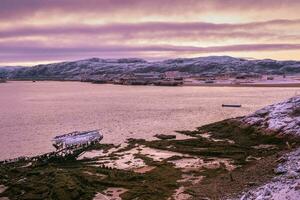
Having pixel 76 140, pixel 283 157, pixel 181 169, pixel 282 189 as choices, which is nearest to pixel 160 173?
pixel 181 169

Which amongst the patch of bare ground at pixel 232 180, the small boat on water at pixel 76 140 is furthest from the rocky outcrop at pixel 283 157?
the small boat on water at pixel 76 140

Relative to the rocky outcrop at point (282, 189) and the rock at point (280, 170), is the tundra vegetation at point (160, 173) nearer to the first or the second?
the rock at point (280, 170)

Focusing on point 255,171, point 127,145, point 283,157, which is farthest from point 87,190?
point 127,145

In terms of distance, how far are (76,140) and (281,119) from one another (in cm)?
2407

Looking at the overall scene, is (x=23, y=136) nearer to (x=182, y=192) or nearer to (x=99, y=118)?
(x=99, y=118)

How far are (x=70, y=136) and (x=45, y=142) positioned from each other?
3.88m

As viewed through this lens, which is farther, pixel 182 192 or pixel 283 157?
pixel 283 157

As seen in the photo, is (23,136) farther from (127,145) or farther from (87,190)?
(87,190)

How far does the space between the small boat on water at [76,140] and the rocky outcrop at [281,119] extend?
769 inches

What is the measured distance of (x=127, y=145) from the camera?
50844mm

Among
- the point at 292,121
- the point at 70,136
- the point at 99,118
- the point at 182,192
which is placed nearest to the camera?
the point at 182,192

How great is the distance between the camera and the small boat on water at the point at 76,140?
49.6 metres

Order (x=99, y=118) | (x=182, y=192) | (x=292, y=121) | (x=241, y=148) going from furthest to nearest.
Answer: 1. (x=99, y=118)
2. (x=292, y=121)
3. (x=241, y=148)
4. (x=182, y=192)

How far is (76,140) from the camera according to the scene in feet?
170
